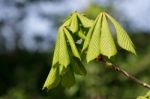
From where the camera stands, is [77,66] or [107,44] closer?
[107,44]

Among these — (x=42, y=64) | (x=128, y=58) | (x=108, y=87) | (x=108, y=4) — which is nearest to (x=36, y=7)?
(x=42, y=64)

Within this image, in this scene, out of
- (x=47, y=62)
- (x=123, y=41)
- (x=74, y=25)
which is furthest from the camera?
(x=47, y=62)

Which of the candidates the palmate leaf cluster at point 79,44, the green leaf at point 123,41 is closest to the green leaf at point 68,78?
the palmate leaf cluster at point 79,44

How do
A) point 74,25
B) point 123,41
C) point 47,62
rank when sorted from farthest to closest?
point 47,62
point 74,25
point 123,41

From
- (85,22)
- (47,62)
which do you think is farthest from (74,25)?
(47,62)

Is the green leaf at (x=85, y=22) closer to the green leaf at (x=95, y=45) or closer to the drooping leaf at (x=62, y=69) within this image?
the green leaf at (x=95, y=45)

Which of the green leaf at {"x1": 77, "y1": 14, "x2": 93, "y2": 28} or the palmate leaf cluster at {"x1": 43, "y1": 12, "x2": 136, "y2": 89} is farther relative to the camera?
the green leaf at {"x1": 77, "y1": 14, "x2": 93, "y2": 28}

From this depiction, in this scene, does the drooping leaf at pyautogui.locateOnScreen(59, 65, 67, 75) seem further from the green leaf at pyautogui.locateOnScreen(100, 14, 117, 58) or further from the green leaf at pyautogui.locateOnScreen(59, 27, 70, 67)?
the green leaf at pyautogui.locateOnScreen(100, 14, 117, 58)

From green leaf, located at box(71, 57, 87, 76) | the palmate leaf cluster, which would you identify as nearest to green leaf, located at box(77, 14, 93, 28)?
the palmate leaf cluster

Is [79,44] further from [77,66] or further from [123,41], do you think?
[123,41]
